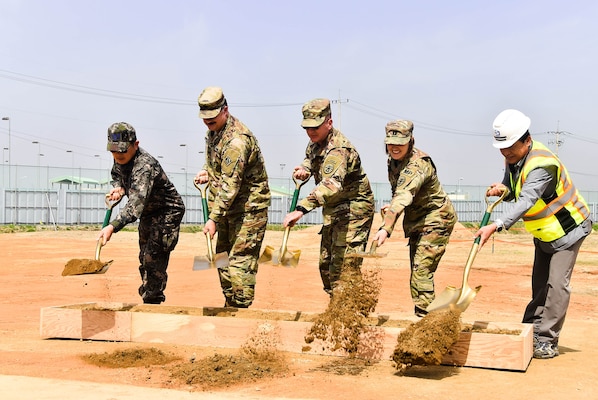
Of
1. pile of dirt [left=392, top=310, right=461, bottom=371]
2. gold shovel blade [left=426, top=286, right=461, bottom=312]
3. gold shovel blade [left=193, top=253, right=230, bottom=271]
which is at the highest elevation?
gold shovel blade [left=193, top=253, right=230, bottom=271]

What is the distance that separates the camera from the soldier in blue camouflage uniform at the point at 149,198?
7.85 metres

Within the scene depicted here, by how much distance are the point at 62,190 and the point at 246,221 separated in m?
35.1

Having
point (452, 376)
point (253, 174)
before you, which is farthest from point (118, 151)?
point (452, 376)

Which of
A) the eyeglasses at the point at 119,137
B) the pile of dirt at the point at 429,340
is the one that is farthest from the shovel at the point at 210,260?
the pile of dirt at the point at 429,340

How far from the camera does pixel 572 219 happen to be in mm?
6719

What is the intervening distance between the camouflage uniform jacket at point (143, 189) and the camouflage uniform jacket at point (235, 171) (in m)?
0.53

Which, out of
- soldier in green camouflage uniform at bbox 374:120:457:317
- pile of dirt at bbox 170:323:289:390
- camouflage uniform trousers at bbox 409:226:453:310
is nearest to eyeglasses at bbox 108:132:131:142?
pile of dirt at bbox 170:323:289:390

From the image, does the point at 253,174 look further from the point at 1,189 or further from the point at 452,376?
the point at 1,189

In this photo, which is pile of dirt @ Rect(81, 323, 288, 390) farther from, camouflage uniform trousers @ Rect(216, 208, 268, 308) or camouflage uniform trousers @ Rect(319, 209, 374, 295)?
camouflage uniform trousers @ Rect(319, 209, 374, 295)

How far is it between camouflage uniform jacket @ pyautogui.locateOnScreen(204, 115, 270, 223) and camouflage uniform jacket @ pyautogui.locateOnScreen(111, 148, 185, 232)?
529 millimetres

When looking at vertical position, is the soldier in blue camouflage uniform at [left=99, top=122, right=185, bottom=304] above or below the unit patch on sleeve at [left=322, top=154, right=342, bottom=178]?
below

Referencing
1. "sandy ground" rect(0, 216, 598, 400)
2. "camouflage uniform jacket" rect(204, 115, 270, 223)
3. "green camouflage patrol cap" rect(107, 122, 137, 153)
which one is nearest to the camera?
"sandy ground" rect(0, 216, 598, 400)

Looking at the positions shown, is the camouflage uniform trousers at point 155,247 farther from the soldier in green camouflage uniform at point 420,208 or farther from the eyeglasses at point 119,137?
the soldier in green camouflage uniform at point 420,208

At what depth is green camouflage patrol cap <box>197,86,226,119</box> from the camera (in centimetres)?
748
